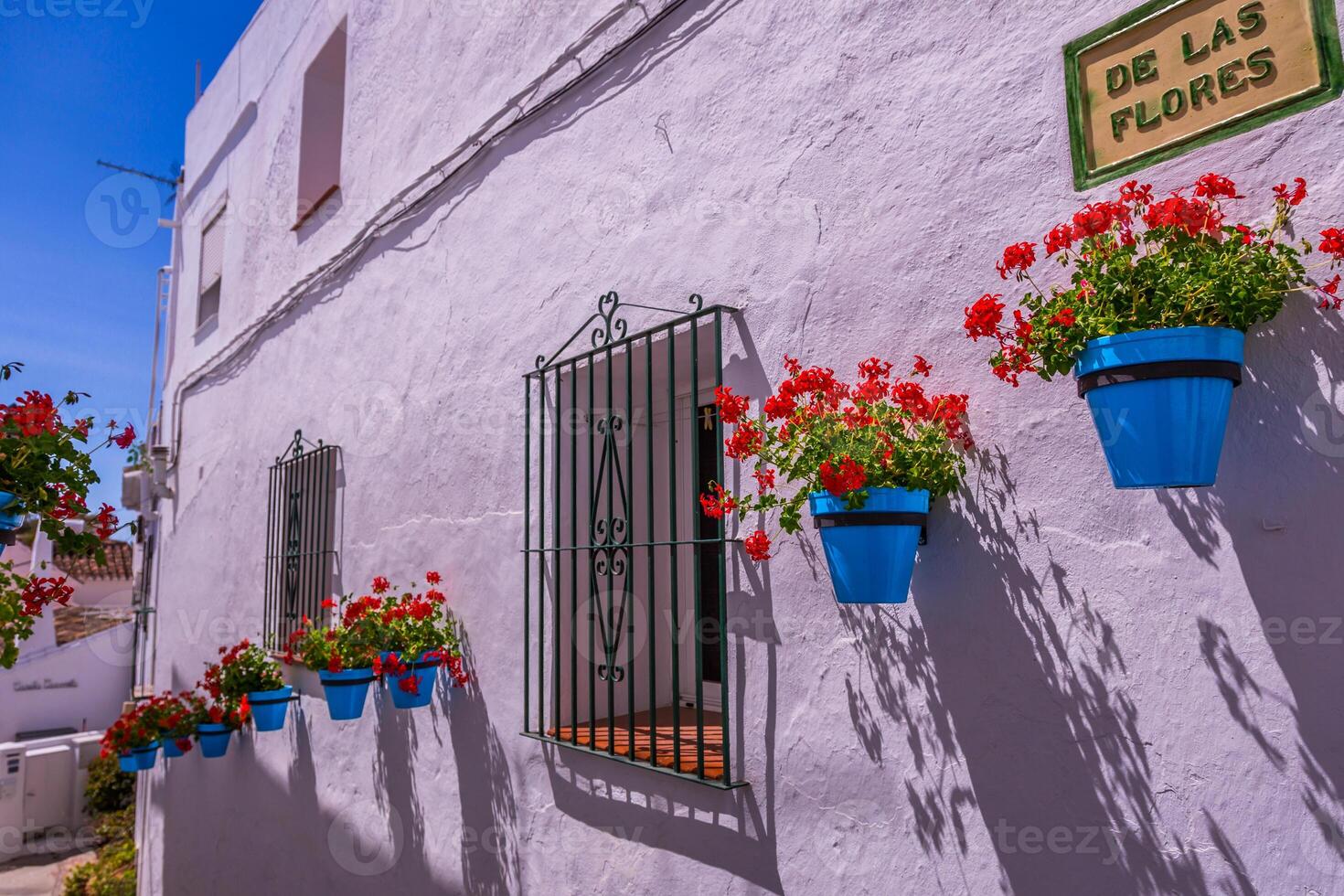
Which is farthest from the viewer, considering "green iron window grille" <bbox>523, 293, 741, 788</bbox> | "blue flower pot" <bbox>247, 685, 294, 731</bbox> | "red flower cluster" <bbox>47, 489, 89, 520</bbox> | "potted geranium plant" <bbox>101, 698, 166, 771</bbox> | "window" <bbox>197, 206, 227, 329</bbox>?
"window" <bbox>197, 206, 227, 329</bbox>

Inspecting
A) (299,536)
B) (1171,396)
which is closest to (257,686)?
(299,536)

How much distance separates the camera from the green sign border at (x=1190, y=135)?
159cm

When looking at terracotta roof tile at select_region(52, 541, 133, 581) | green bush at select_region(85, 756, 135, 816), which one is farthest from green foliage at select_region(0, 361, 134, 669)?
terracotta roof tile at select_region(52, 541, 133, 581)

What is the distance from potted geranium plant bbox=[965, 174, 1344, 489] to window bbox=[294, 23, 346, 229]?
501cm

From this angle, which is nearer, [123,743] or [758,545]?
[758,545]

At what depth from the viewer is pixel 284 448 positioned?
5477 mm

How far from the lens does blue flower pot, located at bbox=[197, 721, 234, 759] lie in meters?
5.18

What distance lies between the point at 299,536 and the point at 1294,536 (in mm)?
4792

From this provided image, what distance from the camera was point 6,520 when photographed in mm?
2580

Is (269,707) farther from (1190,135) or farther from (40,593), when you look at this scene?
(1190,135)

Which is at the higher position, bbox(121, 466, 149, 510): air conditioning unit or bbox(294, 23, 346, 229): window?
bbox(294, 23, 346, 229): window

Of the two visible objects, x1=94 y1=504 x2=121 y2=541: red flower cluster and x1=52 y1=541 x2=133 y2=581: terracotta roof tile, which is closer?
x1=94 y1=504 x2=121 y2=541: red flower cluster

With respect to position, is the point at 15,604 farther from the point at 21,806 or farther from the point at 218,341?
the point at 21,806

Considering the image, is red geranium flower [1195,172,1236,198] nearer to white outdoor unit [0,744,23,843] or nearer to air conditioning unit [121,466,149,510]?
air conditioning unit [121,466,149,510]
